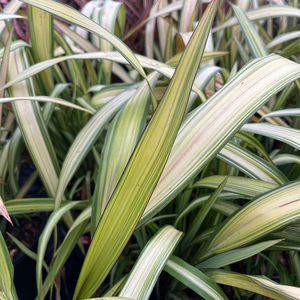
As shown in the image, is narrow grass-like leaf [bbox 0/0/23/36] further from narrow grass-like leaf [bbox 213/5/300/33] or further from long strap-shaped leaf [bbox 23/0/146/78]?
narrow grass-like leaf [bbox 213/5/300/33]

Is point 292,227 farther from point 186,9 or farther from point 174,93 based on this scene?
point 186,9

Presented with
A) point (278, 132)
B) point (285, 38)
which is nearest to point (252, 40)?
point (285, 38)

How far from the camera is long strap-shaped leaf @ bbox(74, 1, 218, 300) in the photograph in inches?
10.6

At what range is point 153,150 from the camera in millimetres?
272

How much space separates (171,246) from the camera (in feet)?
1.17

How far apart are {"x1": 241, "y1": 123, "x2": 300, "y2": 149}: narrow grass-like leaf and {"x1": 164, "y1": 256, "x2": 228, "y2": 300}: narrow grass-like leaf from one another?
23 cm

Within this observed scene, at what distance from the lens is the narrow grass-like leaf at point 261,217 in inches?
13.3

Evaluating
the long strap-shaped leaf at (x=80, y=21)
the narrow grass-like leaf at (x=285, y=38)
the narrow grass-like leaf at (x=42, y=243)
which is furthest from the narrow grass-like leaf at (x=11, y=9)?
the narrow grass-like leaf at (x=285, y=38)

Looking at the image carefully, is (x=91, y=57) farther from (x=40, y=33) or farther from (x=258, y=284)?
(x=258, y=284)

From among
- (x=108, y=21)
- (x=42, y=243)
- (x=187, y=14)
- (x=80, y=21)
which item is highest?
(x=187, y=14)

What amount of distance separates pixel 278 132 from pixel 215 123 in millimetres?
134

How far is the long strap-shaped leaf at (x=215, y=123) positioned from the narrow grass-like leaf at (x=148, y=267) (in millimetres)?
47

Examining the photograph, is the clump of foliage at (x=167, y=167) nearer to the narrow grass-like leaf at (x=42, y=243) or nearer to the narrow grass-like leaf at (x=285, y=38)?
the narrow grass-like leaf at (x=42, y=243)

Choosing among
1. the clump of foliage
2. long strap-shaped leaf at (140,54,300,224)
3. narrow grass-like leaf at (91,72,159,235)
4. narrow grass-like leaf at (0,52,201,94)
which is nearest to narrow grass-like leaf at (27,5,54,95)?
the clump of foliage
